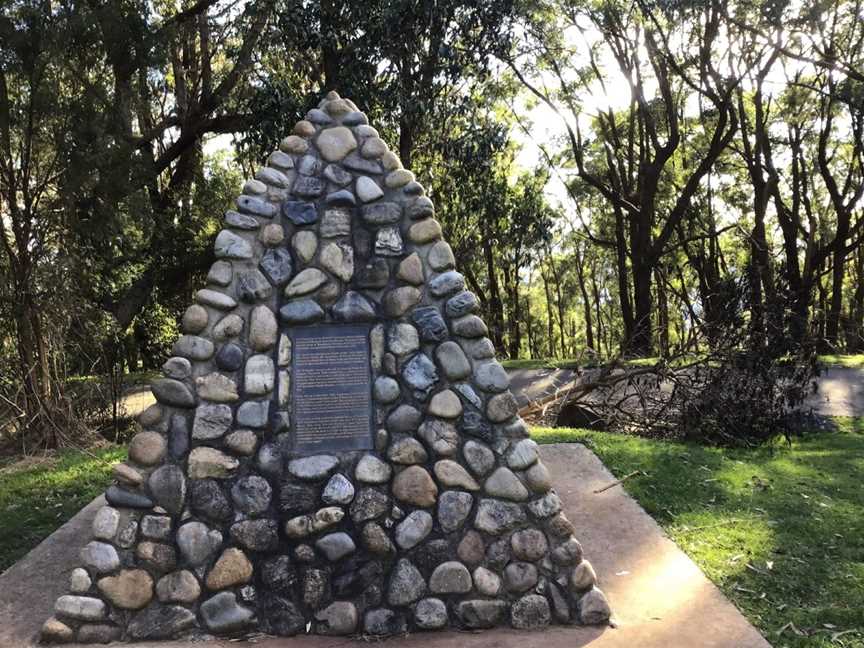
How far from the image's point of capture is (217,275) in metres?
4.14

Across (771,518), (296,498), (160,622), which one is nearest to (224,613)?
(160,622)

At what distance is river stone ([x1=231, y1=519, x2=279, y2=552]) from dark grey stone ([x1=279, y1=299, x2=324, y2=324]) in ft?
3.59

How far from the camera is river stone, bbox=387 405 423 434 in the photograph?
164 inches

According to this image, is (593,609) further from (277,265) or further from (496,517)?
(277,265)

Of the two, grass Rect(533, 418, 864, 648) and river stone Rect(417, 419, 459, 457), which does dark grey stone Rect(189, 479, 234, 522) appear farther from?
grass Rect(533, 418, 864, 648)

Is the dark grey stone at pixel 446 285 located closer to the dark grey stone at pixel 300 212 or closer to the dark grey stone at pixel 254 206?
the dark grey stone at pixel 300 212

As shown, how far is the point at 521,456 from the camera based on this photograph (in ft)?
13.6

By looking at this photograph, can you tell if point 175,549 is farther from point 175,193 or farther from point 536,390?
point 175,193

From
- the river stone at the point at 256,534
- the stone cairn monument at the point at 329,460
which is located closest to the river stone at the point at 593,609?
the stone cairn monument at the point at 329,460

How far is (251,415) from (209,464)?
0.33m

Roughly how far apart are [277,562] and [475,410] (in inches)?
52.5

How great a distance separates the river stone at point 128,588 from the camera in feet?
12.5

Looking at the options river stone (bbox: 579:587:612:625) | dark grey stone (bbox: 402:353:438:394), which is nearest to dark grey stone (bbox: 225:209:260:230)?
dark grey stone (bbox: 402:353:438:394)

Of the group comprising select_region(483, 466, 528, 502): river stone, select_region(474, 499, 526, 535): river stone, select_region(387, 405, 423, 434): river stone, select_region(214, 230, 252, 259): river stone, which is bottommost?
select_region(474, 499, 526, 535): river stone
